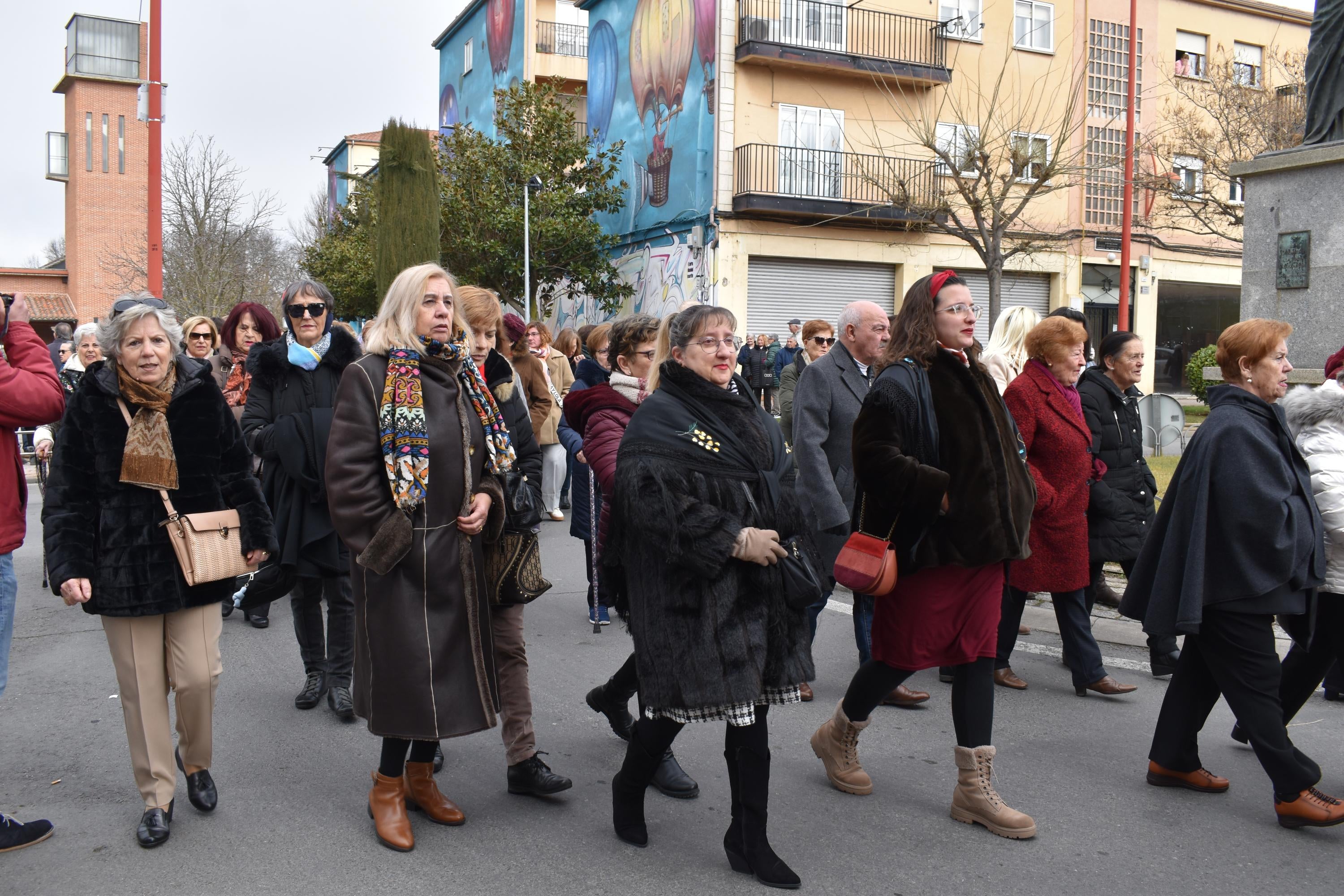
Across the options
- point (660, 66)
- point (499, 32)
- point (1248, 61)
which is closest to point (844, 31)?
point (660, 66)

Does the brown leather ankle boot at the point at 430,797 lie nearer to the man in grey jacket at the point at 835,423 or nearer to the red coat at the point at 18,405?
the red coat at the point at 18,405

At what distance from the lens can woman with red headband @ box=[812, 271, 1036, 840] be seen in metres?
4.04

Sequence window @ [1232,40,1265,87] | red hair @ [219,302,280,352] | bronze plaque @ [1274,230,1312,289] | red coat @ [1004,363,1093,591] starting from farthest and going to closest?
window @ [1232,40,1265,87]
bronze plaque @ [1274,230,1312,289]
red hair @ [219,302,280,352]
red coat @ [1004,363,1093,591]

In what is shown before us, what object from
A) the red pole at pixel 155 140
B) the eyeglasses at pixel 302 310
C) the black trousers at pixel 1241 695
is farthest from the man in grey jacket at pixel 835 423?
the red pole at pixel 155 140

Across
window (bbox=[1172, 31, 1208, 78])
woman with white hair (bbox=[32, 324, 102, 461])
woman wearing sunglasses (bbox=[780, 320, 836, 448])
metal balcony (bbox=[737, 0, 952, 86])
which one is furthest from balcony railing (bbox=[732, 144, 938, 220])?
woman with white hair (bbox=[32, 324, 102, 461])

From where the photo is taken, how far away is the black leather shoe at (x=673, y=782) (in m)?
4.41

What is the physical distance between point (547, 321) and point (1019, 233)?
15564 mm

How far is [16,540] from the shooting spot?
3975 mm

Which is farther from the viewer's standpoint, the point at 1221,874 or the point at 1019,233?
the point at 1019,233

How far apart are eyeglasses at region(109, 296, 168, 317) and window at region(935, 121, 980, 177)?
18243 millimetres

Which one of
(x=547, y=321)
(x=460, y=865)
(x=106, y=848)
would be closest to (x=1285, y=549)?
(x=460, y=865)

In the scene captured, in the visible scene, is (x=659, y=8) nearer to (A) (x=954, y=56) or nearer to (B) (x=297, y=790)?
(A) (x=954, y=56)

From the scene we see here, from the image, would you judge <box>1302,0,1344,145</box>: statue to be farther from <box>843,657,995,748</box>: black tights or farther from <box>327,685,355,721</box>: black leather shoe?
<box>327,685,355,721</box>: black leather shoe

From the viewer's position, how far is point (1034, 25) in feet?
93.9
